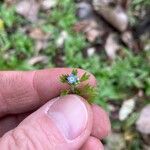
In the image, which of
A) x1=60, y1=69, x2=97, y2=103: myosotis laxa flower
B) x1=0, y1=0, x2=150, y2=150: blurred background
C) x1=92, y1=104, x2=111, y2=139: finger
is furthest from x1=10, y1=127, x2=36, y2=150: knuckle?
x1=0, y1=0, x2=150, y2=150: blurred background

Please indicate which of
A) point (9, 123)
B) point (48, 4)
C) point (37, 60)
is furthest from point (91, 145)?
point (48, 4)

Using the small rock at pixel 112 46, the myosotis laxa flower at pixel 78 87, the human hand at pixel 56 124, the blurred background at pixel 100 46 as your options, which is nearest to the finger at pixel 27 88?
the human hand at pixel 56 124

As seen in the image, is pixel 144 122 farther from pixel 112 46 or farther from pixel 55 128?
pixel 55 128

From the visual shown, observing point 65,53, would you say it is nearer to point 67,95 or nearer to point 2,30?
point 2,30

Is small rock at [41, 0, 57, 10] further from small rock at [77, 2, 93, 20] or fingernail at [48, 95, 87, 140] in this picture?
fingernail at [48, 95, 87, 140]

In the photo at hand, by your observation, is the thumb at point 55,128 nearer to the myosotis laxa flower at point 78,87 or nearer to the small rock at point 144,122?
the myosotis laxa flower at point 78,87

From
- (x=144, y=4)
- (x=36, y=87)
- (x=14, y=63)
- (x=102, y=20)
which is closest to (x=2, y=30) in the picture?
(x=14, y=63)
